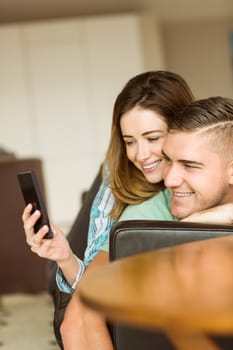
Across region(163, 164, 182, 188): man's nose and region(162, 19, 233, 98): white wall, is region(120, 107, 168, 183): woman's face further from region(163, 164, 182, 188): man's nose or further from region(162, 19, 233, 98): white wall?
region(162, 19, 233, 98): white wall

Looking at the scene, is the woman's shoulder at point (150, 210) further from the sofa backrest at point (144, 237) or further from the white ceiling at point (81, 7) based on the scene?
the white ceiling at point (81, 7)

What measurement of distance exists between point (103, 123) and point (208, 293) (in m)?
6.47

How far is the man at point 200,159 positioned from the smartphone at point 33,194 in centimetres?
16

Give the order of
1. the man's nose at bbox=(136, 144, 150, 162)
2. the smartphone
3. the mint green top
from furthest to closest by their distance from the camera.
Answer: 1. the man's nose at bbox=(136, 144, 150, 162)
2. the mint green top
3. the smartphone

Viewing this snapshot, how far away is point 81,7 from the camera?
755cm

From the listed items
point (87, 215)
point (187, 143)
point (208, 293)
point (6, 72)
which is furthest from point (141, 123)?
point (6, 72)

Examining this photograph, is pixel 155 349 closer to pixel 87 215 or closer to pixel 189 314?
pixel 189 314

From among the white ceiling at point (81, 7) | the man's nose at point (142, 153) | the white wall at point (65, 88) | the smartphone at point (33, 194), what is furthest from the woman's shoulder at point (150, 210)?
the white ceiling at point (81, 7)

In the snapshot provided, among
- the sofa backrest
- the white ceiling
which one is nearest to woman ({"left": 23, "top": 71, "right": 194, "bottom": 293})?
the sofa backrest

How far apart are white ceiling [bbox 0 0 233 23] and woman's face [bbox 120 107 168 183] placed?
17.8ft

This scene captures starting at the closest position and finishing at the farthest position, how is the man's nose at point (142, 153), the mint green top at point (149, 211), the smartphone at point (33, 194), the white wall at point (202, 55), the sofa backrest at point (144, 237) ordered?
1. the sofa backrest at point (144, 237)
2. the smartphone at point (33, 194)
3. the mint green top at point (149, 211)
4. the man's nose at point (142, 153)
5. the white wall at point (202, 55)

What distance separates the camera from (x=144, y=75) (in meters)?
2.15

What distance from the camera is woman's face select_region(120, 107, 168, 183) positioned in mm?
2029

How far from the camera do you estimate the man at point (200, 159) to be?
1.75 metres
